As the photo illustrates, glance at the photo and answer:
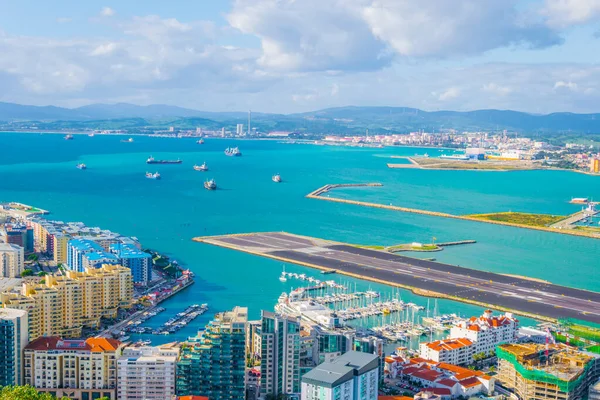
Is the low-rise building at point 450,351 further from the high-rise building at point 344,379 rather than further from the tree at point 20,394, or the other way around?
the tree at point 20,394

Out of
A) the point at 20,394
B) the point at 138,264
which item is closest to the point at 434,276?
the point at 138,264

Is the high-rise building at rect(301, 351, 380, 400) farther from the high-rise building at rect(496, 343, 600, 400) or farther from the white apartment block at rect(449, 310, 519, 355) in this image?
the white apartment block at rect(449, 310, 519, 355)

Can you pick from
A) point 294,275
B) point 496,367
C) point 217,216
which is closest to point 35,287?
point 294,275

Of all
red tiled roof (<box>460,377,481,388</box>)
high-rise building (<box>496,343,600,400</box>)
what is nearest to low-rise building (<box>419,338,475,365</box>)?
high-rise building (<box>496,343,600,400</box>)

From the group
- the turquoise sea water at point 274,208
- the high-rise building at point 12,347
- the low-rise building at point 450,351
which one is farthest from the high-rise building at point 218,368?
the low-rise building at point 450,351

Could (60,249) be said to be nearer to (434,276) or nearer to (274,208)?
(434,276)

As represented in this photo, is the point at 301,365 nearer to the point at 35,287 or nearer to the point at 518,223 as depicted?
the point at 35,287
